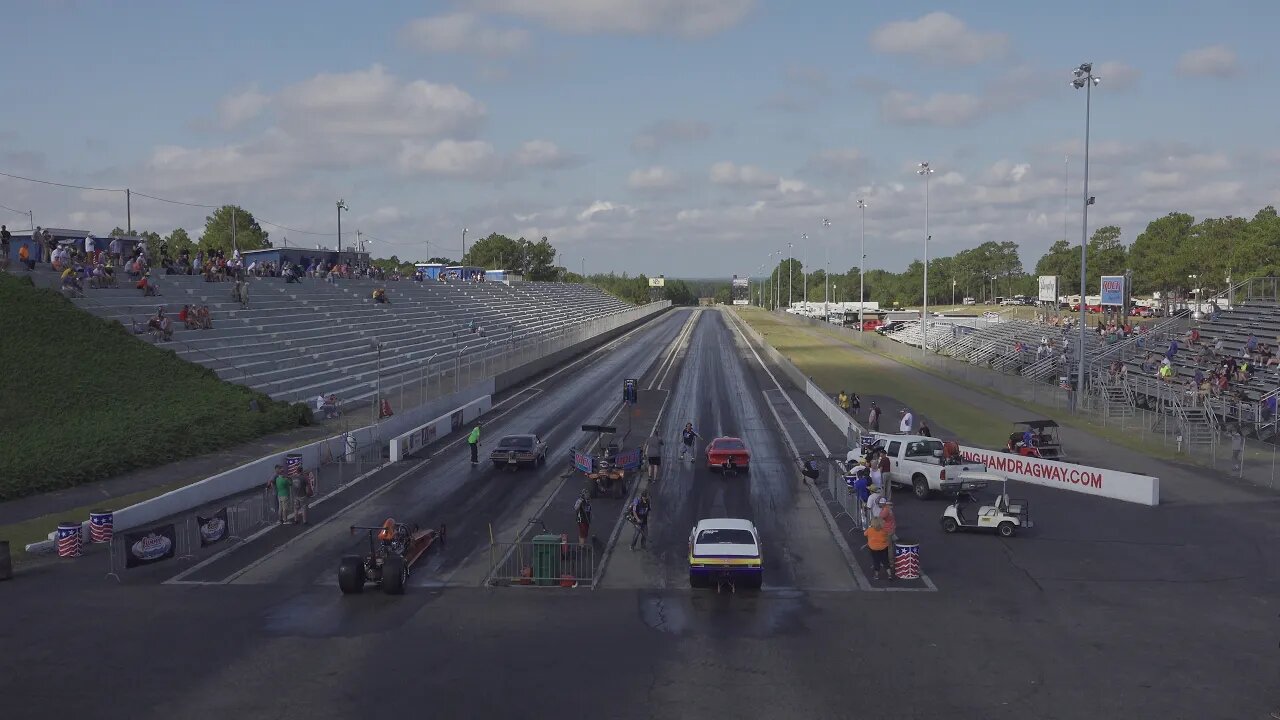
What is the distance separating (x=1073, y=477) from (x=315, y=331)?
4249 cm

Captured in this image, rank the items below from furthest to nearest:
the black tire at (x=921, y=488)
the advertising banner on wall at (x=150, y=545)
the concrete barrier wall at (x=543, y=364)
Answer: the concrete barrier wall at (x=543, y=364) < the black tire at (x=921, y=488) < the advertising banner on wall at (x=150, y=545)

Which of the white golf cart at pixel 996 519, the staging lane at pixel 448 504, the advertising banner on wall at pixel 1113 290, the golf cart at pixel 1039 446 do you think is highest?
the advertising banner on wall at pixel 1113 290

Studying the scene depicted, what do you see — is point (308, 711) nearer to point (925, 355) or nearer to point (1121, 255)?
point (925, 355)

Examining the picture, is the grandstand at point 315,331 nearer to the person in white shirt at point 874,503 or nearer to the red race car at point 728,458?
the red race car at point 728,458

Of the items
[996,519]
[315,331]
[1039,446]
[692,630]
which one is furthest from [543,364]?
[692,630]

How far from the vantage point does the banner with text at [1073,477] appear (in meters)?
27.9

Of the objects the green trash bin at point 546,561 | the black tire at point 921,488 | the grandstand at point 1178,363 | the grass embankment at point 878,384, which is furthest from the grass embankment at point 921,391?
the green trash bin at point 546,561

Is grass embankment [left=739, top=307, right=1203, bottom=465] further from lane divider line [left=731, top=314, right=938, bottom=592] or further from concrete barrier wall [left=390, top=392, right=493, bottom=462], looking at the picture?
concrete barrier wall [left=390, top=392, right=493, bottom=462]

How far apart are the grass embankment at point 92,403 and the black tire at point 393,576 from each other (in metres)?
14.4

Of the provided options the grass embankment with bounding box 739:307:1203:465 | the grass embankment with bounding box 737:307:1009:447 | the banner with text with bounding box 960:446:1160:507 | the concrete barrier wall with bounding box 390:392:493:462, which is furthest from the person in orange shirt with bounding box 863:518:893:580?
the concrete barrier wall with bounding box 390:392:493:462

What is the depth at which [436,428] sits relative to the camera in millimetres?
42031

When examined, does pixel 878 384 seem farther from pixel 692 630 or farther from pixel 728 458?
pixel 692 630

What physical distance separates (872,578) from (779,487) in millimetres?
10434

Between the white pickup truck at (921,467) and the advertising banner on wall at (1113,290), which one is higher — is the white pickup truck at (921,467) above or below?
below
